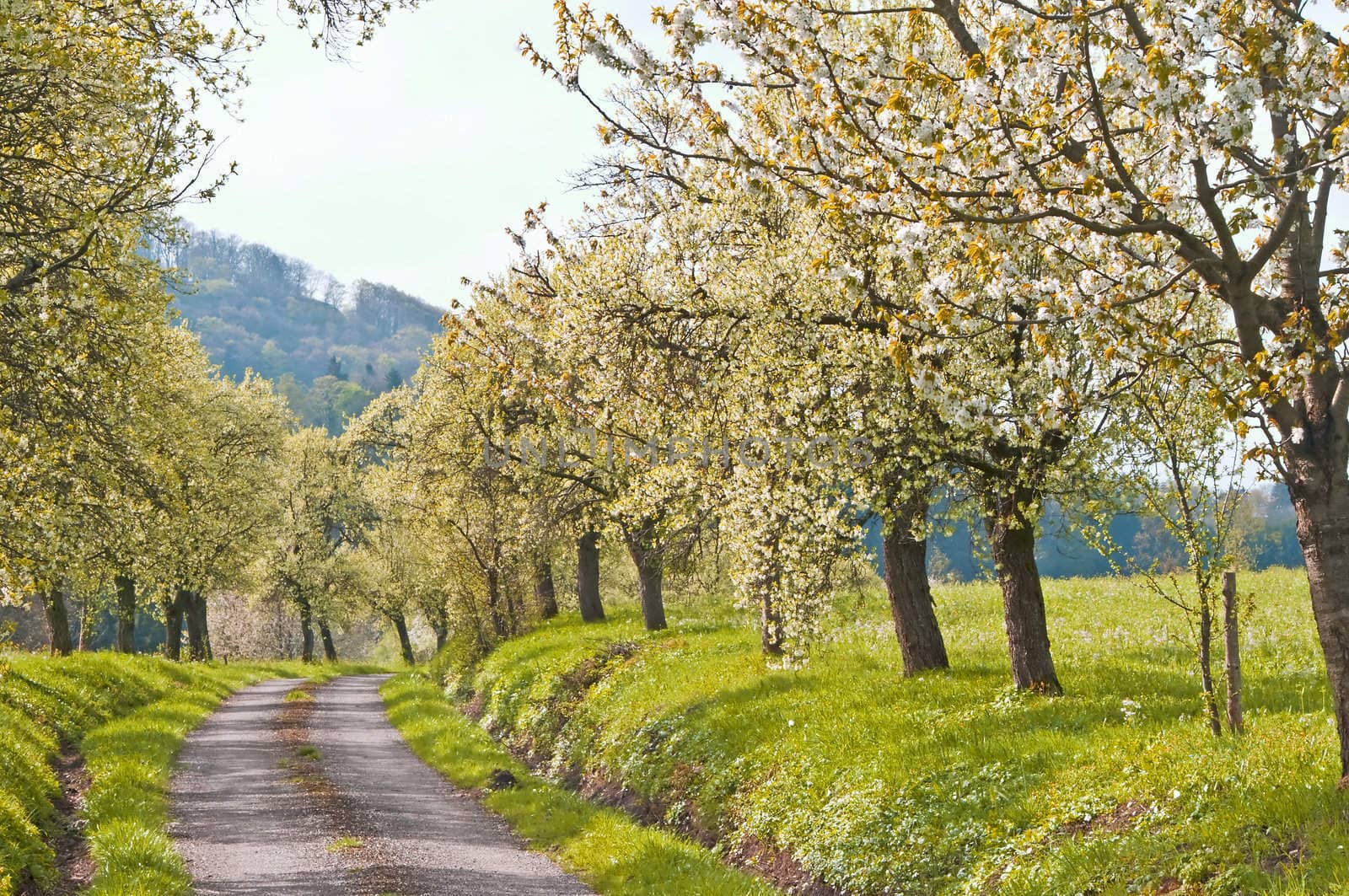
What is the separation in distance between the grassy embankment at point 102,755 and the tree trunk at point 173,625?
10.5 meters

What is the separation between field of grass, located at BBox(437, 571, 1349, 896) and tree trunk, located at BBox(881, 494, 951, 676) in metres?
0.63

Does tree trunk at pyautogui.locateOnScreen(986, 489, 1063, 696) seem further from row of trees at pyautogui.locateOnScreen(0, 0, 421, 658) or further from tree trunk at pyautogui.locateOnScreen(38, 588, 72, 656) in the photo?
tree trunk at pyautogui.locateOnScreen(38, 588, 72, 656)

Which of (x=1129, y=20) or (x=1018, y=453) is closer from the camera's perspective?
(x=1129, y=20)

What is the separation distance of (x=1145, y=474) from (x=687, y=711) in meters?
10.4

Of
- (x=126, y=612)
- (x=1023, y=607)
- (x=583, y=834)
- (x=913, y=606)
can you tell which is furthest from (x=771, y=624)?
(x=126, y=612)

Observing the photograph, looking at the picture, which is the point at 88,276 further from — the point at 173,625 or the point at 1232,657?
the point at 173,625

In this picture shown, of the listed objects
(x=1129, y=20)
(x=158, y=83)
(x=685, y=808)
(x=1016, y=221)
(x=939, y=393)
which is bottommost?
(x=685, y=808)

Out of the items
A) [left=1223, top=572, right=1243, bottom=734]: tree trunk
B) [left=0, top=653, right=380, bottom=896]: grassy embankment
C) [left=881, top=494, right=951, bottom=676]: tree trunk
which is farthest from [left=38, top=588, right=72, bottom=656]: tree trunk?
[left=1223, top=572, right=1243, bottom=734]: tree trunk

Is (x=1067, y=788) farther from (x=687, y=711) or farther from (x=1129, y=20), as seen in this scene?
(x=687, y=711)

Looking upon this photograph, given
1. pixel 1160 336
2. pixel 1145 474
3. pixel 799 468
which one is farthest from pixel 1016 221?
pixel 799 468

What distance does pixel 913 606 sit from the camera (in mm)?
16922

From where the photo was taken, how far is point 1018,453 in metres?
13.5

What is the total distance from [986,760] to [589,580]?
24.7 metres

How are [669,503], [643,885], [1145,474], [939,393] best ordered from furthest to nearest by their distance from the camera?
1. [669,503]
2. [643,885]
3. [1145,474]
4. [939,393]
